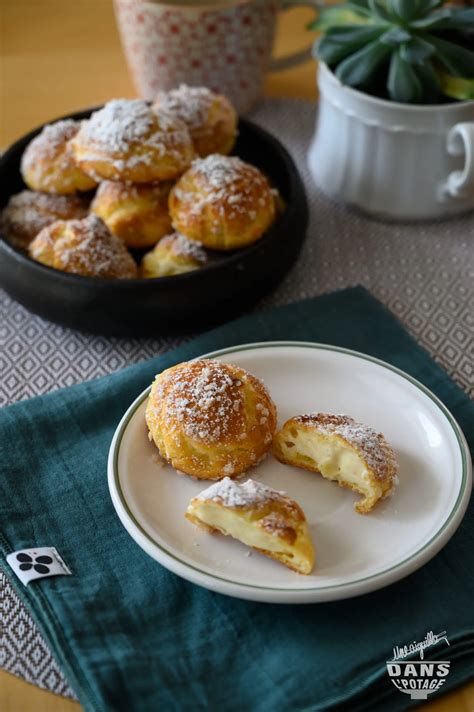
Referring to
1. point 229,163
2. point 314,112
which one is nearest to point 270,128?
point 314,112

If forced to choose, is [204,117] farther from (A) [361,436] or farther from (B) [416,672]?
(B) [416,672]

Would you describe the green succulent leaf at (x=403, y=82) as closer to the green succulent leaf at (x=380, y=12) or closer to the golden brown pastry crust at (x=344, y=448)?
the green succulent leaf at (x=380, y=12)

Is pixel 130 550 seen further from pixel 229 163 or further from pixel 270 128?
pixel 270 128

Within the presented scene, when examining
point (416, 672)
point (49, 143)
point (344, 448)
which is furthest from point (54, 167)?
point (416, 672)

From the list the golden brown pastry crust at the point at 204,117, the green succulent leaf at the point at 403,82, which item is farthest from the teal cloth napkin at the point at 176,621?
the green succulent leaf at the point at 403,82

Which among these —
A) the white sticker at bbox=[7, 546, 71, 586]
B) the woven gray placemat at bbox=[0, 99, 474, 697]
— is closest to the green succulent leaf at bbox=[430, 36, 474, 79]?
the woven gray placemat at bbox=[0, 99, 474, 697]

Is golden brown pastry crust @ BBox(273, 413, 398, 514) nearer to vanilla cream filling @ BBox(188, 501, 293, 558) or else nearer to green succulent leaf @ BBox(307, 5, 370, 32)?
vanilla cream filling @ BBox(188, 501, 293, 558)
